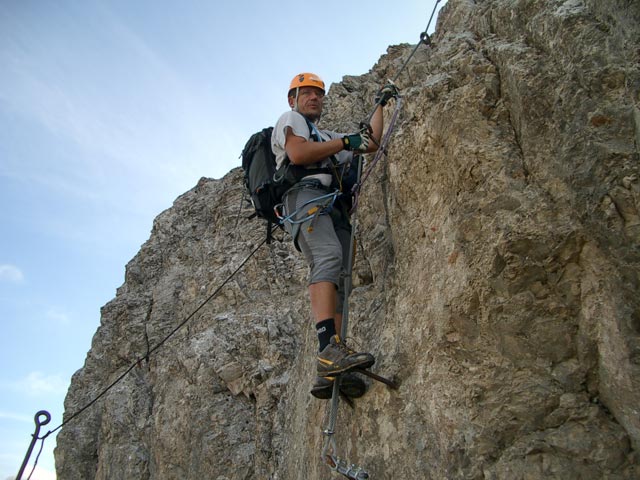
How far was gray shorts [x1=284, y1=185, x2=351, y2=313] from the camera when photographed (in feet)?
19.0

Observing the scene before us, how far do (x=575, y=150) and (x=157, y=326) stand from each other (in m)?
9.49

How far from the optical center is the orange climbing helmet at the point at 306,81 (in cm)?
675

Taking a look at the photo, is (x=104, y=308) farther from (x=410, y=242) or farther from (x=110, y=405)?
(x=410, y=242)

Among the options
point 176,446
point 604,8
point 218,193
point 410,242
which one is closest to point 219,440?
point 176,446

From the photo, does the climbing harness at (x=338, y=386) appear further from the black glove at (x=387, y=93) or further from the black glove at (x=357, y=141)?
the black glove at (x=357, y=141)

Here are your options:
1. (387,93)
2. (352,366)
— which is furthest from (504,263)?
(387,93)

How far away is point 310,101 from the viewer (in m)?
6.73

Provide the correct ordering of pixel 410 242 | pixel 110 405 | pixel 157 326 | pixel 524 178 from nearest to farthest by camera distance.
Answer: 1. pixel 524 178
2. pixel 410 242
3. pixel 110 405
4. pixel 157 326

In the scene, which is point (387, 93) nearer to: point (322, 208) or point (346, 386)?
point (322, 208)

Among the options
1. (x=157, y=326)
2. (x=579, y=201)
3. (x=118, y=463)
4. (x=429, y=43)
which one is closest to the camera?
(x=579, y=201)

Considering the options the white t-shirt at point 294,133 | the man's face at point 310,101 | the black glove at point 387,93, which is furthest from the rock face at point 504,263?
the man's face at point 310,101

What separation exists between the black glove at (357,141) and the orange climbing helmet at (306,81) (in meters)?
0.82

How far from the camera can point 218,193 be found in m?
13.4

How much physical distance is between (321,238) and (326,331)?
959mm
